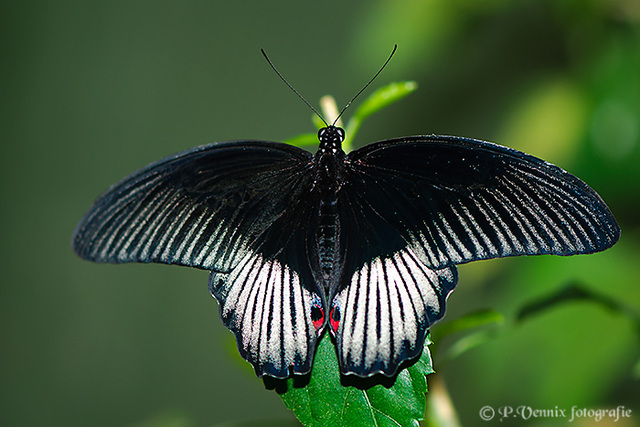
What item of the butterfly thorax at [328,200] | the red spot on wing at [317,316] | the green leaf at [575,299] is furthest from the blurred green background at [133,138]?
the red spot on wing at [317,316]

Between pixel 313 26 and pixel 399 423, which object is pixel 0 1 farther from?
pixel 399 423

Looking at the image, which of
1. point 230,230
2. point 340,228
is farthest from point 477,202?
point 230,230

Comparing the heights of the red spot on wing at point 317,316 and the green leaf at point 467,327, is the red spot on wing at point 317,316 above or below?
below

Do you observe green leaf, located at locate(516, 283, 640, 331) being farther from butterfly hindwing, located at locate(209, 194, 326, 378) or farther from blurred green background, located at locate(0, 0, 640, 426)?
blurred green background, located at locate(0, 0, 640, 426)

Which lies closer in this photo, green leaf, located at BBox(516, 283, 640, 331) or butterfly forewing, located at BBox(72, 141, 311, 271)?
butterfly forewing, located at BBox(72, 141, 311, 271)

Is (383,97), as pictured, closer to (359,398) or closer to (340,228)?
(340,228)

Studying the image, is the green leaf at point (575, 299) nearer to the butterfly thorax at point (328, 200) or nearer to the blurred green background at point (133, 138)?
the butterfly thorax at point (328, 200)

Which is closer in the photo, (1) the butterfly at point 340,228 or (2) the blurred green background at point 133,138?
(1) the butterfly at point 340,228

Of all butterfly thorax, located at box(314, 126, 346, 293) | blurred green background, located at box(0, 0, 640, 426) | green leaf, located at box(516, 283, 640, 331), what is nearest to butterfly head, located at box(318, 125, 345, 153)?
butterfly thorax, located at box(314, 126, 346, 293)
